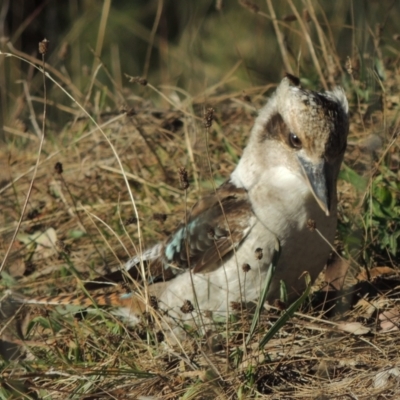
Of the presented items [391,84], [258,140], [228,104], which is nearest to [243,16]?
[228,104]

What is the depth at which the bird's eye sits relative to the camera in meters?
4.42

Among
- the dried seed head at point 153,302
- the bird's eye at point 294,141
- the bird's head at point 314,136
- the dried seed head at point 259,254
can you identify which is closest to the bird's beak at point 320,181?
the bird's head at point 314,136

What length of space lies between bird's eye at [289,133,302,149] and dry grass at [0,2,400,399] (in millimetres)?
389

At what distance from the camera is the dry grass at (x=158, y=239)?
385cm

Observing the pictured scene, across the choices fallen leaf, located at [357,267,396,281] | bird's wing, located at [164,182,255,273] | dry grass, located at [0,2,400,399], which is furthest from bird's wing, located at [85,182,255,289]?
fallen leaf, located at [357,267,396,281]

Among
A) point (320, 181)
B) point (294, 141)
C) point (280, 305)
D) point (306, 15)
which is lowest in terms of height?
point (280, 305)

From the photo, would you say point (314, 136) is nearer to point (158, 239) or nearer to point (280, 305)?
Answer: point (280, 305)

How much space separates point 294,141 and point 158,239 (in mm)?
1364

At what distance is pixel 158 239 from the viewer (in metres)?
5.54

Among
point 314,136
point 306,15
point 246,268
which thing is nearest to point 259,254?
point 246,268

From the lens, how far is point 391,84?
20.1 ft

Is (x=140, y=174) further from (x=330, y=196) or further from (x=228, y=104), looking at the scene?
(x=330, y=196)

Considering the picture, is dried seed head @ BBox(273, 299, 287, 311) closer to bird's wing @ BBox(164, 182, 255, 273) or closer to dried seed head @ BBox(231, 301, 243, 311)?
dried seed head @ BBox(231, 301, 243, 311)

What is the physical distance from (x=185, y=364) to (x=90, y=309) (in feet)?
3.06
